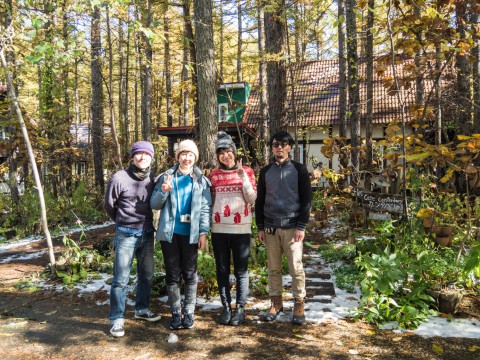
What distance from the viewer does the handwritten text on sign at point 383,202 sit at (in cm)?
538

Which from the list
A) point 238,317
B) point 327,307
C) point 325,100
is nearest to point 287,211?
point 238,317

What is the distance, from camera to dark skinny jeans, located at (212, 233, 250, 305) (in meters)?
3.90

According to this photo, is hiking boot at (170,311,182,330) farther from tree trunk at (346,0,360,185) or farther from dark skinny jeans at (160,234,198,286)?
tree trunk at (346,0,360,185)

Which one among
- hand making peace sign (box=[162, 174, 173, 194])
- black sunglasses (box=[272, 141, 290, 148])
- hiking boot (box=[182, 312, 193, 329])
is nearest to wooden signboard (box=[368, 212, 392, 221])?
black sunglasses (box=[272, 141, 290, 148])

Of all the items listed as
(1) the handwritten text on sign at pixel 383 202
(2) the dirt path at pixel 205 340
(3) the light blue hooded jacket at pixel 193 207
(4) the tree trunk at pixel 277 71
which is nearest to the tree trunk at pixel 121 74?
(4) the tree trunk at pixel 277 71

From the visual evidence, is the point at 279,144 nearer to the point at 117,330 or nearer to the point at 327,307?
the point at 327,307

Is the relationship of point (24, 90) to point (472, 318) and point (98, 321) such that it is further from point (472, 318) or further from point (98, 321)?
point (472, 318)

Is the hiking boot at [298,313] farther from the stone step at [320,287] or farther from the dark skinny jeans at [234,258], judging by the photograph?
the stone step at [320,287]

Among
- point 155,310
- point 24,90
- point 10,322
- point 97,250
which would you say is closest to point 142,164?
point 155,310

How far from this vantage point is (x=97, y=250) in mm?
6762

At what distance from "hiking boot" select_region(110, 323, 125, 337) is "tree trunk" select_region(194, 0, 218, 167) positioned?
2.94 meters

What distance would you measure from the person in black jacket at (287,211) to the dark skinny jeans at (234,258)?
328mm

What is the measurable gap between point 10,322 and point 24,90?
84.7 feet

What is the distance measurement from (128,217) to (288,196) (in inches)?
66.5
